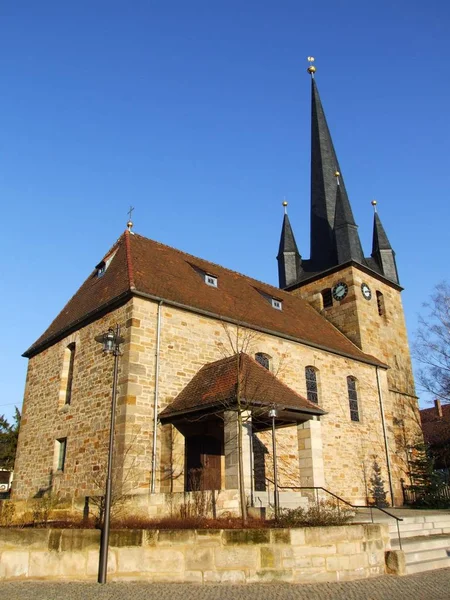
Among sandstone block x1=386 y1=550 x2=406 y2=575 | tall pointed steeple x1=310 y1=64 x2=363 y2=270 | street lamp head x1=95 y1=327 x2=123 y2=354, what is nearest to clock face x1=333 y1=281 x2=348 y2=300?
tall pointed steeple x1=310 y1=64 x2=363 y2=270

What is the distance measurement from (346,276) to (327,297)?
1549mm

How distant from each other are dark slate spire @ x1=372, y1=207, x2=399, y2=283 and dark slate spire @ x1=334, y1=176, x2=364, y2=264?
1.63 m

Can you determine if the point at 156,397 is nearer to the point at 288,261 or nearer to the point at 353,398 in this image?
the point at 353,398

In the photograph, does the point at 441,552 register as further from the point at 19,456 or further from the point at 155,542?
the point at 19,456

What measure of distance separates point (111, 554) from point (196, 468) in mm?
5901

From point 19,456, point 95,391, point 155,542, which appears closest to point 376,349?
point 95,391

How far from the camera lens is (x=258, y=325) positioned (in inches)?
702

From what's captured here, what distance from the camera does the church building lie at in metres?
13.1

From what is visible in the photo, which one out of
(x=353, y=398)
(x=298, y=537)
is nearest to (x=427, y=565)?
(x=298, y=537)

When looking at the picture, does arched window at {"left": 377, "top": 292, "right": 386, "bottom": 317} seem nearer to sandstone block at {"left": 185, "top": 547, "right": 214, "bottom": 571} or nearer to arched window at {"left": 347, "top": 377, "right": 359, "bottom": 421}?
arched window at {"left": 347, "top": 377, "right": 359, "bottom": 421}

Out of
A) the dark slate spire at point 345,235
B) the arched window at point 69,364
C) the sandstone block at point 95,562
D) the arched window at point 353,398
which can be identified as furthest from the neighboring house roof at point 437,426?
the sandstone block at point 95,562

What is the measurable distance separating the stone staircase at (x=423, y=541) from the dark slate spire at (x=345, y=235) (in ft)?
48.2

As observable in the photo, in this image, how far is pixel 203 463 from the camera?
14.3 m

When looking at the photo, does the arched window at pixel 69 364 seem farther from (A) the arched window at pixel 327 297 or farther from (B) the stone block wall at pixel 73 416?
(A) the arched window at pixel 327 297
